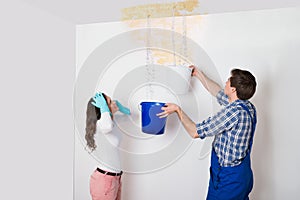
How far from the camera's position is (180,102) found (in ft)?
6.07

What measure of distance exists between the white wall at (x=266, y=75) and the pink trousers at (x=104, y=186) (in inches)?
17.5

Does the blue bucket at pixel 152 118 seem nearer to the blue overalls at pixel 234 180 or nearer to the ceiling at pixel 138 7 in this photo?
the blue overalls at pixel 234 180

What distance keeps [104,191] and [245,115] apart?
0.76 meters

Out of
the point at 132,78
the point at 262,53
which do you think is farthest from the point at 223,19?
the point at 132,78

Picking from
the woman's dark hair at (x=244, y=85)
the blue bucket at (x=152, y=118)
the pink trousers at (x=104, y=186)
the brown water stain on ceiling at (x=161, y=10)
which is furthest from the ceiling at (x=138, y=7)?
the pink trousers at (x=104, y=186)

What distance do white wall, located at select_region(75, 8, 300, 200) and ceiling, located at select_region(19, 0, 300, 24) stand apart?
0.04 m

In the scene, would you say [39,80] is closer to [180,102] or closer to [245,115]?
[180,102]

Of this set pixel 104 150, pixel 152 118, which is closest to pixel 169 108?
pixel 152 118

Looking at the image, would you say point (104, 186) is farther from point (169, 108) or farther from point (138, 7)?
point (138, 7)

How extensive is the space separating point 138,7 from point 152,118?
25.0 inches

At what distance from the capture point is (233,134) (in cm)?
139

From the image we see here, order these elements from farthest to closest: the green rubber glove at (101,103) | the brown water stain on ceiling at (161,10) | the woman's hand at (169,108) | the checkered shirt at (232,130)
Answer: the brown water stain on ceiling at (161,10), the green rubber glove at (101,103), the woman's hand at (169,108), the checkered shirt at (232,130)

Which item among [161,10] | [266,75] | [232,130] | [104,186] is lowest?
[104,186]

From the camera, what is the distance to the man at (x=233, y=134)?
1383mm
